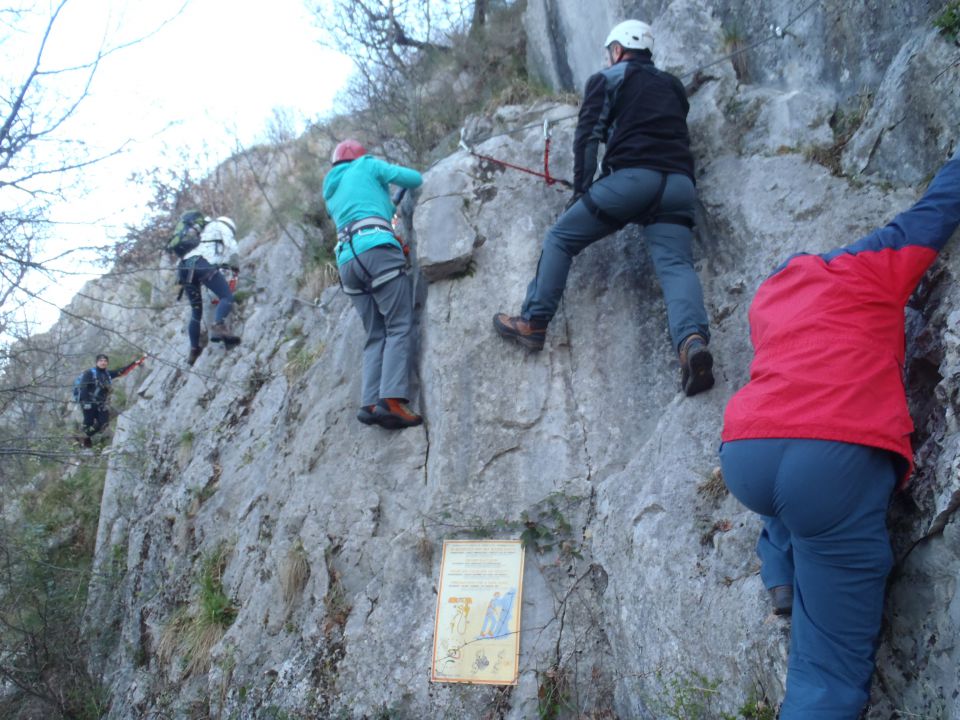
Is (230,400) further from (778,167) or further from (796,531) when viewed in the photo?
(796,531)

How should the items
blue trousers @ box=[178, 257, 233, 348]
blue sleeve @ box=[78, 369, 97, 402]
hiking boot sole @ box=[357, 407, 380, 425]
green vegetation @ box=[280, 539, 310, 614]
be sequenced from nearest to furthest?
green vegetation @ box=[280, 539, 310, 614] → hiking boot sole @ box=[357, 407, 380, 425] → blue trousers @ box=[178, 257, 233, 348] → blue sleeve @ box=[78, 369, 97, 402]

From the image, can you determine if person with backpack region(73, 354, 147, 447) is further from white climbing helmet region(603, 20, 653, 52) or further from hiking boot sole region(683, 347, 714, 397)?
hiking boot sole region(683, 347, 714, 397)

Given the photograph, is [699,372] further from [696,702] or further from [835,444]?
[696,702]

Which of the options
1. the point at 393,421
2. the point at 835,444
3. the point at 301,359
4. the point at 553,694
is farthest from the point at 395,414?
the point at 835,444

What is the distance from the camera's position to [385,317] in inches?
249

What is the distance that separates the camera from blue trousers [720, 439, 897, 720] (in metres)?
2.89

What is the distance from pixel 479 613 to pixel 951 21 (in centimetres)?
428

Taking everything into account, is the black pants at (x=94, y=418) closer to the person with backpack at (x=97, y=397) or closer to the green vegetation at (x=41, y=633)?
the person with backpack at (x=97, y=397)

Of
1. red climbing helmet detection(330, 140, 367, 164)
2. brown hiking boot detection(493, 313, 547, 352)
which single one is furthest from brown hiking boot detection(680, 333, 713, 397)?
red climbing helmet detection(330, 140, 367, 164)

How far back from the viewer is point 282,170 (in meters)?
15.2

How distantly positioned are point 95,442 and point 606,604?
383 inches

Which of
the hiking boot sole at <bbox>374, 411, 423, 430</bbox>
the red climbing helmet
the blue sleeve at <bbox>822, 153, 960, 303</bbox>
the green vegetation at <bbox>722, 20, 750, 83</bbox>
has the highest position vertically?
the green vegetation at <bbox>722, 20, 750, 83</bbox>

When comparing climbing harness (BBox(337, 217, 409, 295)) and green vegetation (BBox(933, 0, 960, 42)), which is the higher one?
green vegetation (BBox(933, 0, 960, 42))

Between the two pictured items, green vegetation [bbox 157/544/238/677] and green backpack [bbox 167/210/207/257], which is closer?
green vegetation [bbox 157/544/238/677]
